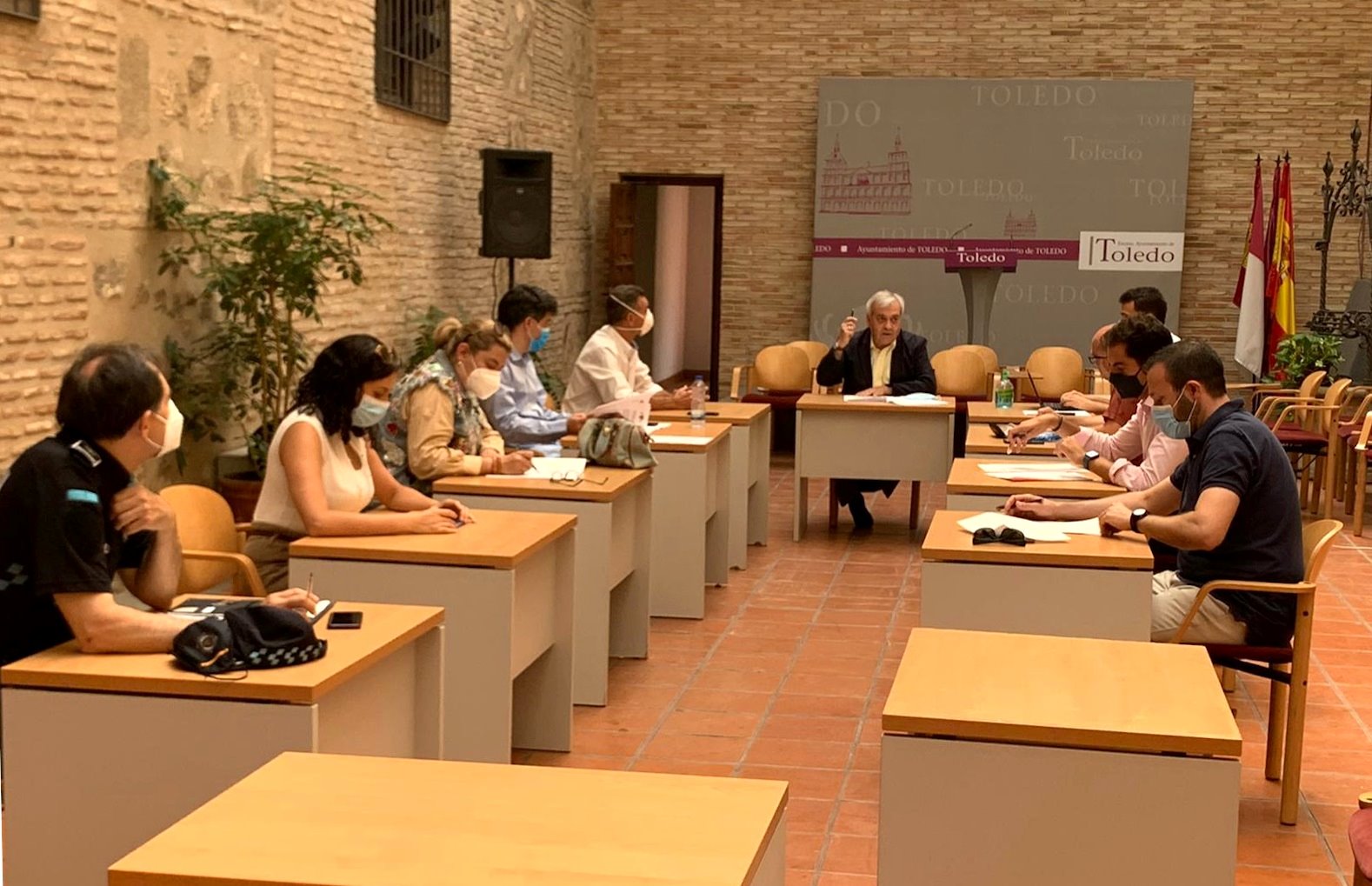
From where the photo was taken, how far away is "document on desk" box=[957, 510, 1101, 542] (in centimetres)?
484

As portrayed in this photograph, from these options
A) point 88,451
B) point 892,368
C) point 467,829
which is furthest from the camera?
point 892,368

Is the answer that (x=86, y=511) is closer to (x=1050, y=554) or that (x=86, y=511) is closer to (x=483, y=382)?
(x=1050, y=554)

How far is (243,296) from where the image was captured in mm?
7160

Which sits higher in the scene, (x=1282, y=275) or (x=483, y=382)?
(x=1282, y=275)

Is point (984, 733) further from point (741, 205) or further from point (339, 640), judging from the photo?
point (741, 205)

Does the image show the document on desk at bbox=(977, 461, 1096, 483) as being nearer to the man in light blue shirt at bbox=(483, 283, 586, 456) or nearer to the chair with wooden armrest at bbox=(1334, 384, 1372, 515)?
the man in light blue shirt at bbox=(483, 283, 586, 456)

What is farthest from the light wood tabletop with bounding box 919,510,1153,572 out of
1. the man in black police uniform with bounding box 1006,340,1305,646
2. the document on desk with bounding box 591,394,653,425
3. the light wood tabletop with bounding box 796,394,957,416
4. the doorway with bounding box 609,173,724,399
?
the doorway with bounding box 609,173,724,399

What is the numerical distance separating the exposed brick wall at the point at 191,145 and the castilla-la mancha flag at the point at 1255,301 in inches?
247

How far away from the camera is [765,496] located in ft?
30.9

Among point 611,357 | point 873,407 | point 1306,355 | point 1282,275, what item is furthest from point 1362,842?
point 1282,275

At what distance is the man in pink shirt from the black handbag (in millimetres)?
3242

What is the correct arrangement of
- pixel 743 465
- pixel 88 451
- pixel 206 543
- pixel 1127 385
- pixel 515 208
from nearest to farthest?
1. pixel 88 451
2. pixel 206 543
3. pixel 1127 385
4. pixel 743 465
5. pixel 515 208

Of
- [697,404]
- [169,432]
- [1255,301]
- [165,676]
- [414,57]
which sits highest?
[414,57]

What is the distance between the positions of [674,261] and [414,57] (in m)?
9.65
